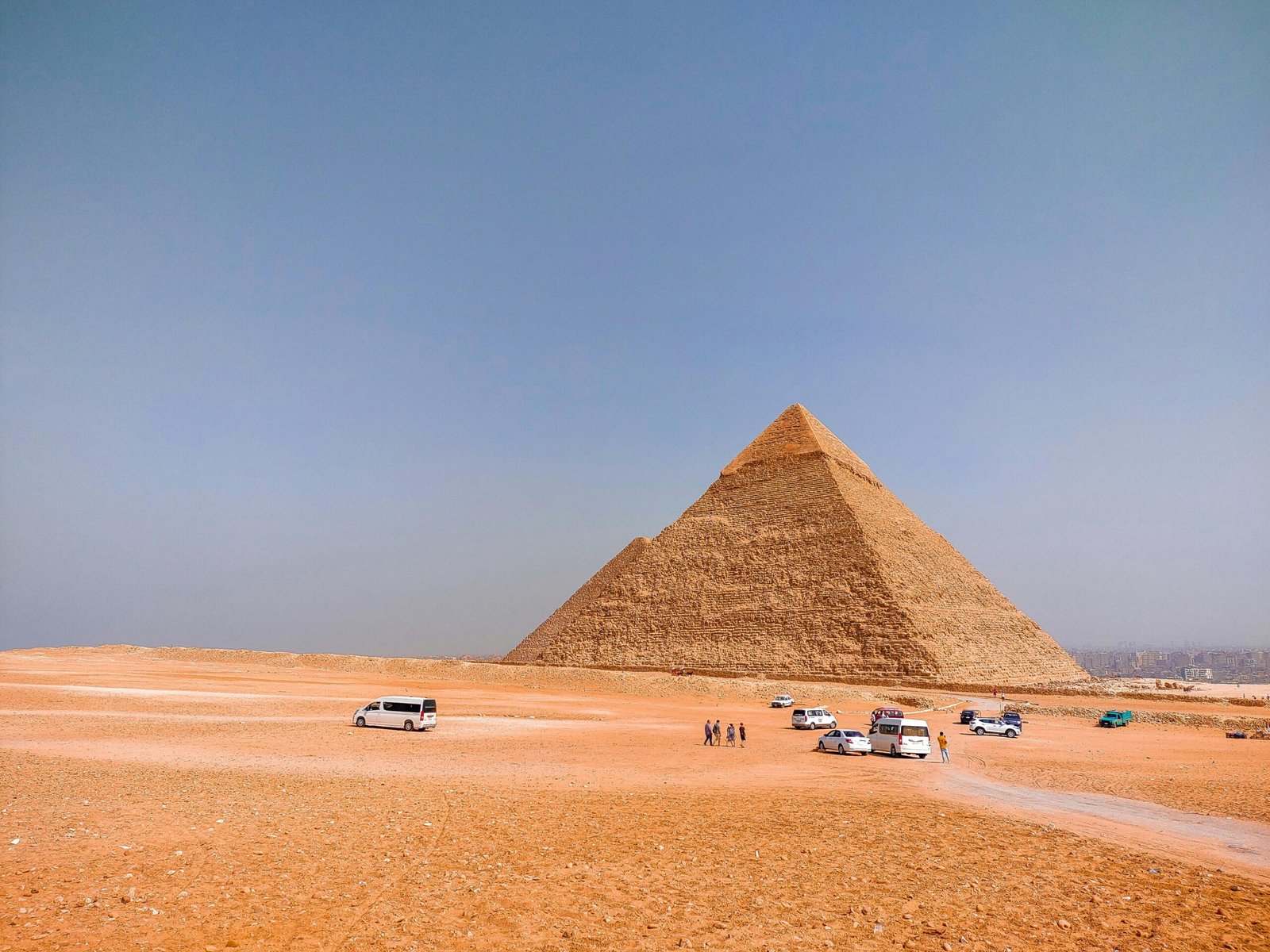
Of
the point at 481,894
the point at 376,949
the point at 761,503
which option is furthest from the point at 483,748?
the point at 761,503

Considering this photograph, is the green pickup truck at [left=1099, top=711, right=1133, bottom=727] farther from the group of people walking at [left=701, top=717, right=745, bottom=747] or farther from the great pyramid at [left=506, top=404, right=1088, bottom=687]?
the group of people walking at [left=701, top=717, right=745, bottom=747]

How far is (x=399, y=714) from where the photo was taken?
79.9 feet

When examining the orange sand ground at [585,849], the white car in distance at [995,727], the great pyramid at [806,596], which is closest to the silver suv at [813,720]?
the white car in distance at [995,727]

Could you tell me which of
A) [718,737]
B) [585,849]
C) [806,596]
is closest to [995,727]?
[718,737]

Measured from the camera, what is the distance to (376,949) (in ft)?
23.5

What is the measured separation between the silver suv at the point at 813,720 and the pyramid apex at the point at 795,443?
5161 cm

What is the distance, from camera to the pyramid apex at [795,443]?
82.2 meters

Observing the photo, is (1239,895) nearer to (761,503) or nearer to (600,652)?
(600,652)

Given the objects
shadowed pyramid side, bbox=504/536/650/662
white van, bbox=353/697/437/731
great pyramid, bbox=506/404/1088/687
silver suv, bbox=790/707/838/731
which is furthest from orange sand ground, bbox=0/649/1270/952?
shadowed pyramid side, bbox=504/536/650/662

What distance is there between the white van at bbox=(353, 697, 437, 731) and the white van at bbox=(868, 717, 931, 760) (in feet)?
43.9

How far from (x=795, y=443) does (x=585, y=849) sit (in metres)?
75.5

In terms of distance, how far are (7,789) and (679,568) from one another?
64744 mm

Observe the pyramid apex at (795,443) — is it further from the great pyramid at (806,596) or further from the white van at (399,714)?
the white van at (399,714)

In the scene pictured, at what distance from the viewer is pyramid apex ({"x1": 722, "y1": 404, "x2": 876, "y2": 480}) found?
82.2m
